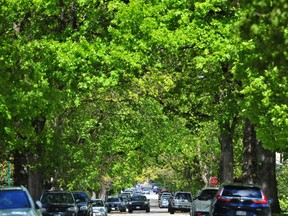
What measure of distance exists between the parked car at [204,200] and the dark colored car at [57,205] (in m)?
5.23

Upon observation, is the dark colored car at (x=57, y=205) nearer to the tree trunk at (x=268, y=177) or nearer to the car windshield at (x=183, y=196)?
the tree trunk at (x=268, y=177)

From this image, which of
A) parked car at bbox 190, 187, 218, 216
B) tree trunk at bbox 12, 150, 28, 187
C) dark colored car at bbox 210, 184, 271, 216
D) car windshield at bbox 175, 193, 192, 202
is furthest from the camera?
car windshield at bbox 175, 193, 192, 202

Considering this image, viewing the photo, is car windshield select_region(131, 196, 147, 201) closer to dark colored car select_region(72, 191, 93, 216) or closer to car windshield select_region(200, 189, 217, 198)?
dark colored car select_region(72, 191, 93, 216)

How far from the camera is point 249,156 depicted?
40.4m

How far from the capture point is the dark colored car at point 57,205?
35.2 m

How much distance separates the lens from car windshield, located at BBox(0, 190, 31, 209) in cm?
2041

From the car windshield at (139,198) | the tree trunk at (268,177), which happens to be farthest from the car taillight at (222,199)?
the car windshield at (139,198)

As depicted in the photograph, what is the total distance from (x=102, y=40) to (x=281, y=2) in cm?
2290

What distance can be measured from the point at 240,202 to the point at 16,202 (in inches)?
348

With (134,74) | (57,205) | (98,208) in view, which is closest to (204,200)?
(57,205)

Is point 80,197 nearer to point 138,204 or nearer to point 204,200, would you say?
point 204,200

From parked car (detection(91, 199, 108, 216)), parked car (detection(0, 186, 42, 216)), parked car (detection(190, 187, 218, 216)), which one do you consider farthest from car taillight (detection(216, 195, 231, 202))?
parked car (detection(91, 199, 108, 216))

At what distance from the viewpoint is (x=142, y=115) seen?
170 feet

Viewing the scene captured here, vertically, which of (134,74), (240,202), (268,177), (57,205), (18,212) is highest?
(134,74)
